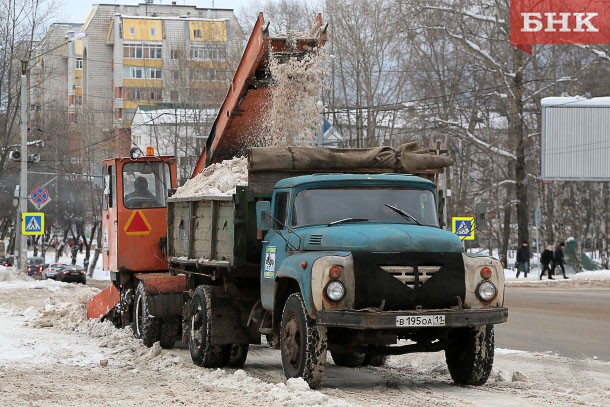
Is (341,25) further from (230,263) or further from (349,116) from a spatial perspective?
(230,263)

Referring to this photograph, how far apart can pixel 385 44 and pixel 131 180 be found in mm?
42361

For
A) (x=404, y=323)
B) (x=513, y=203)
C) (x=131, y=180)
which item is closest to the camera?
(x=404, y=323)

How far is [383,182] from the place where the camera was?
1221 centimetres

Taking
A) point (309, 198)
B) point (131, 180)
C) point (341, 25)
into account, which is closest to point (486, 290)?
point (309, 198)

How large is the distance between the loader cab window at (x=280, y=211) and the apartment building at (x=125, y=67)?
56922 mm

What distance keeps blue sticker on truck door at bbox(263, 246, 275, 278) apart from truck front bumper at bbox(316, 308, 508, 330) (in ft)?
5.21

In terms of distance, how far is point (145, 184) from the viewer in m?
18.9

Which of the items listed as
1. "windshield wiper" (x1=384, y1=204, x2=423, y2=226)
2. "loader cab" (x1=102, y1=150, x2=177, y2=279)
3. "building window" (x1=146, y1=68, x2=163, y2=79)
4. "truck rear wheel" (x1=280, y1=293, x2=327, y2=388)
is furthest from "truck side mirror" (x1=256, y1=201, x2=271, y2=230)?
"building window" (x1=146, y1=68, x2=163, y2=79)

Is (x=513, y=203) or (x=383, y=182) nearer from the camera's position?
(x=383, y=182)

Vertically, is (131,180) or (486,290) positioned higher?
(131,180)

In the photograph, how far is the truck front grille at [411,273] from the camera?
1104 centimetres

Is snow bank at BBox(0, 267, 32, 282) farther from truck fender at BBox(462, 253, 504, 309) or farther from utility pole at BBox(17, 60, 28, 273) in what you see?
truck fender at BBox(462, 253, 504, 309)

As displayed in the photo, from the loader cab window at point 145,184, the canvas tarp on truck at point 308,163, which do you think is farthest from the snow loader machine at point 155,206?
the canvas tarp on truck at point 308,163

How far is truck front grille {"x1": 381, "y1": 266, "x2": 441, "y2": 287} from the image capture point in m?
11.0
